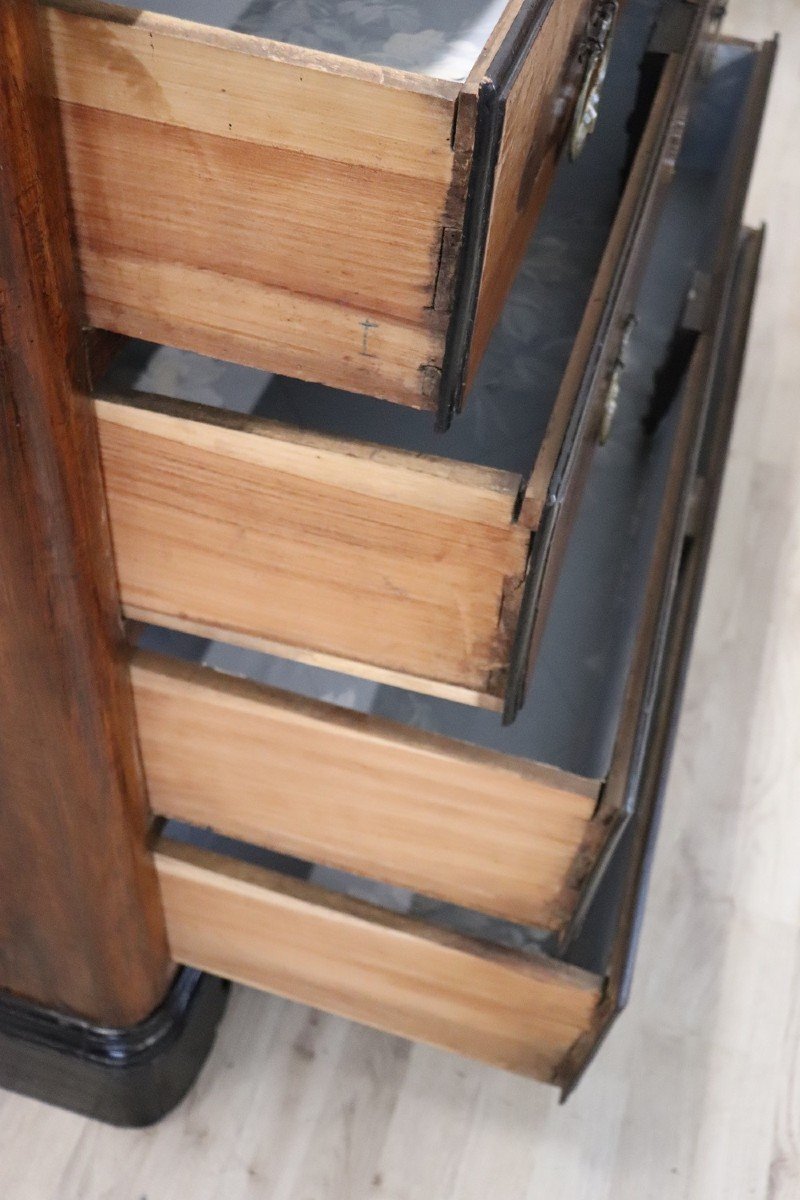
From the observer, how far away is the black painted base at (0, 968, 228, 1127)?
93 cm

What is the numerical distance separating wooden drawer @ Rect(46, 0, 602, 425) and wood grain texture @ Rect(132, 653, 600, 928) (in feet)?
0.81

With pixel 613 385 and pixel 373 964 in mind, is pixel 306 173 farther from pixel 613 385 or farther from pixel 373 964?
pixel 373 964

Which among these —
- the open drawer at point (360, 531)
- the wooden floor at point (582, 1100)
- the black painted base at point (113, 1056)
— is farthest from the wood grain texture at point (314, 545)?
the wooden floor at point (582, 1100)

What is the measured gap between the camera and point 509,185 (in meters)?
0.50

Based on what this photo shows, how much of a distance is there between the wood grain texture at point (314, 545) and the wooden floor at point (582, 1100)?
1.88 ft

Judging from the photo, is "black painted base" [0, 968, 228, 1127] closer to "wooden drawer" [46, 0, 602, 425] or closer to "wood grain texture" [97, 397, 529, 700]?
"wood grain texture" [97, 397, 529, 700]

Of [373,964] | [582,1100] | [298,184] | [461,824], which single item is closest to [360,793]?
[461,824]

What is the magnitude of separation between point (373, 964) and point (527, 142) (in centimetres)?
58

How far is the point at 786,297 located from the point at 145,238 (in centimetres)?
160

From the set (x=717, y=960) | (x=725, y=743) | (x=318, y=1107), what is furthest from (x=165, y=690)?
(x=725, y=743)

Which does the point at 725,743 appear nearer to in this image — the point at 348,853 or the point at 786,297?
the point at 348,853

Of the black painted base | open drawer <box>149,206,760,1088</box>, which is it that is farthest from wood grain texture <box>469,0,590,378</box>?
the black painted base

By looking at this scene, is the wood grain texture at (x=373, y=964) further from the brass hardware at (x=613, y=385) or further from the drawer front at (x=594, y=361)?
the brass hardware at (x=613, y=385)

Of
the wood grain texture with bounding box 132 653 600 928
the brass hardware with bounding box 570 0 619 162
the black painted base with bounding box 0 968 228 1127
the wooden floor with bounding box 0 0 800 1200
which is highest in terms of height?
the brass hardware with bounding box 570 0 619 162
